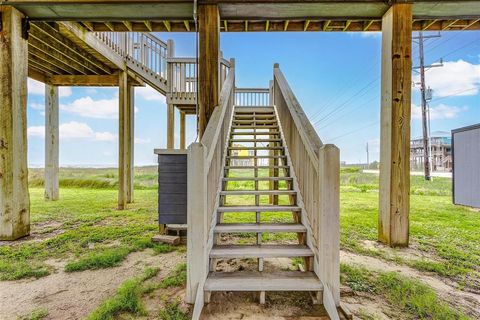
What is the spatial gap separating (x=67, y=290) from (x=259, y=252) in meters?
1.86

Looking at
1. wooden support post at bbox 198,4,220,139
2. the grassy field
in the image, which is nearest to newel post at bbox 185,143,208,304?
the grassy field

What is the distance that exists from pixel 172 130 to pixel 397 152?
5861mm

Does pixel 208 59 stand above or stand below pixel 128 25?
below

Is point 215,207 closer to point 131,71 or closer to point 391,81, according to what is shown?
point 391,81

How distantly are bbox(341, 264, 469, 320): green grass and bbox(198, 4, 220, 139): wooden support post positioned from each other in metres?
2.68

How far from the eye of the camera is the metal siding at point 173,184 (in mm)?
3498

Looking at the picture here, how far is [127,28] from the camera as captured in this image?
4.51 meters

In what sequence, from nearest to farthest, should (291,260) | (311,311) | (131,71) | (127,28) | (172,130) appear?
(311,311)
(291,260)
(127,28)
(131,71)
(172,130)

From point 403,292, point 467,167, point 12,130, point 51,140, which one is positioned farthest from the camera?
point 51,140

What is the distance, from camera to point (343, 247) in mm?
3498

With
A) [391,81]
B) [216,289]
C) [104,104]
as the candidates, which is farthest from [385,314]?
[104,104]

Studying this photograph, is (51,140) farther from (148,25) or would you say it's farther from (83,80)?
(148,25)

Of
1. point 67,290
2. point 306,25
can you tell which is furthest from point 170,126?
point 67,290

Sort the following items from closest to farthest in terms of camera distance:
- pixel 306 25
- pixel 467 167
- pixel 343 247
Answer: pixel 343 247
pixel 306 25
pixel 467 167
